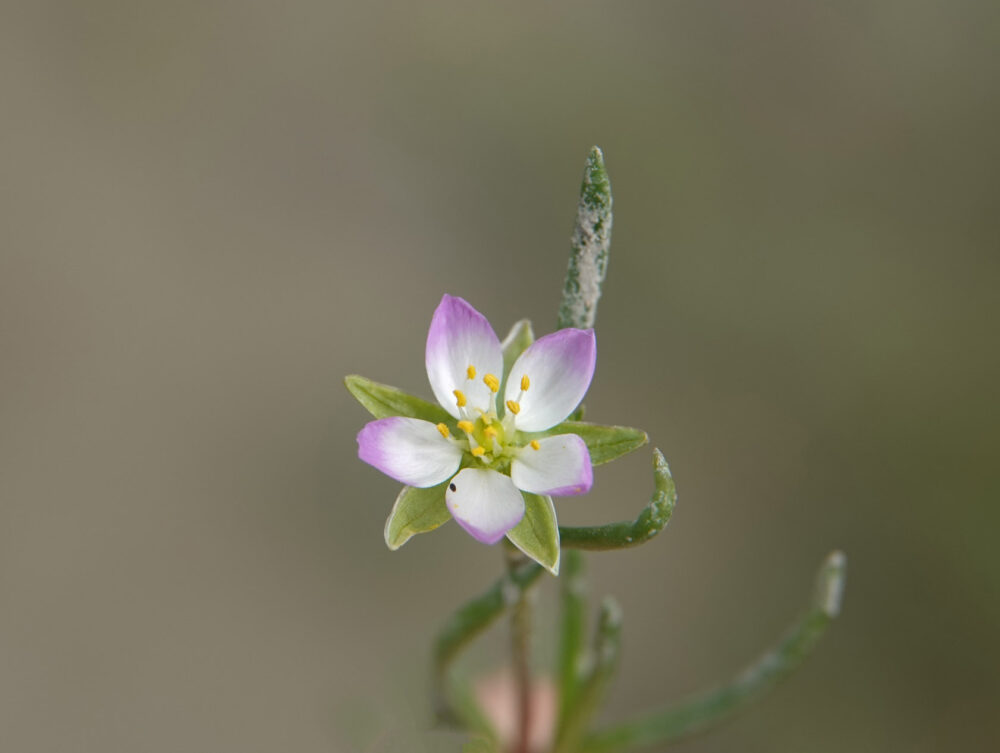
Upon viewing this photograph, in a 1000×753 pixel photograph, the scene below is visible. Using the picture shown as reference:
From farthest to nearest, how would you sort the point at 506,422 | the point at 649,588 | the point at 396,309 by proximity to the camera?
the point at 396,309 < the point at 649,588 < the point at 506,422

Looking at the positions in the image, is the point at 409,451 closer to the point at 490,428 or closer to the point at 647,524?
the point at 490,428

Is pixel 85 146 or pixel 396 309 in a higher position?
pixel 85 146

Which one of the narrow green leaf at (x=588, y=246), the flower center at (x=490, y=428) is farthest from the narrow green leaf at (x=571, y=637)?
the narrow green leaf at (x=588, y=246)

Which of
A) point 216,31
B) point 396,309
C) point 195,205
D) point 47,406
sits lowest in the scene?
point 47,406

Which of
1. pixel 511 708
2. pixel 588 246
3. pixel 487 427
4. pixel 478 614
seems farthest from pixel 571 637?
pixel 588 246

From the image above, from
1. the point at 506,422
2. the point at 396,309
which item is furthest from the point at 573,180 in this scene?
the point at 506,422

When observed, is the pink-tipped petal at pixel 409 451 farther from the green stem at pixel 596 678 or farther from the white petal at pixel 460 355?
the green stem at pixel 596 678

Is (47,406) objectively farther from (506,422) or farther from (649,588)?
(506,422)
